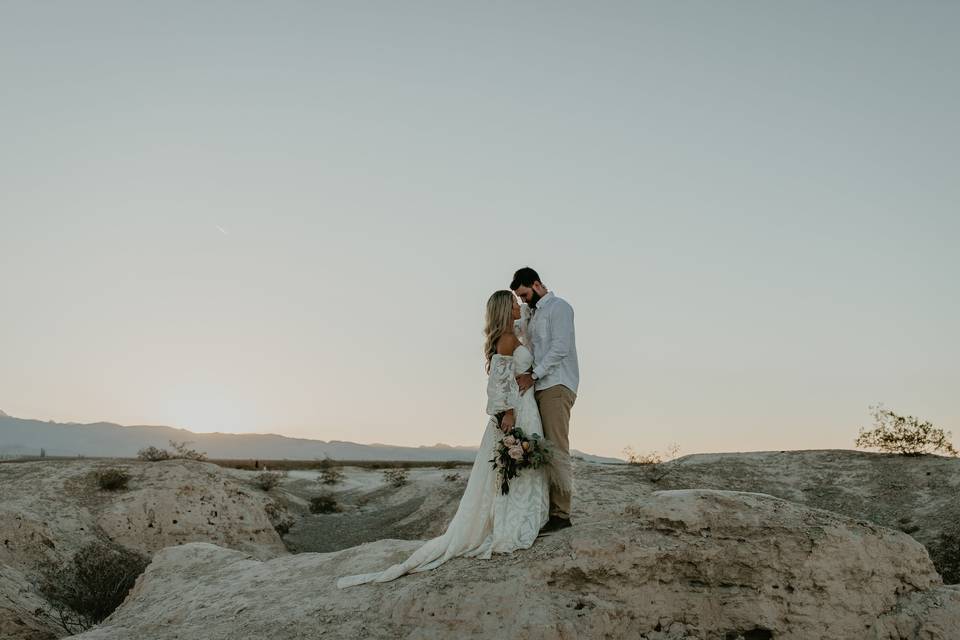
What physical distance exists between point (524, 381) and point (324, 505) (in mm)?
15975

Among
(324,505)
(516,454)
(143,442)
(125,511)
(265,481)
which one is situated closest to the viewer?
(516,454)

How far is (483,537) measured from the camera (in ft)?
24.0

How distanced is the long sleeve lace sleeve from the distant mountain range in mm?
111258

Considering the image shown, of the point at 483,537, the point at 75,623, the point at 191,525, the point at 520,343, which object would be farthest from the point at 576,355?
the point at 191,525

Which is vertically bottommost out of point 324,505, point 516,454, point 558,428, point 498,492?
point 324,505

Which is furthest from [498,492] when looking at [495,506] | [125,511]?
[125,511]

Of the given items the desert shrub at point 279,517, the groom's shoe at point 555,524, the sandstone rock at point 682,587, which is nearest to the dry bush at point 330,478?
the desert shrub at point 279,517

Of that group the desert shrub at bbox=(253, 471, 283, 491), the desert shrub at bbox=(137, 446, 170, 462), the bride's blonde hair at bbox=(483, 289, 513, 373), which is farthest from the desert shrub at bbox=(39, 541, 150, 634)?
the desert shrub at bbox=(253, 471, 283, 491)

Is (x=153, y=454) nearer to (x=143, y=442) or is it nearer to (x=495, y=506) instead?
(x=495, y=506)

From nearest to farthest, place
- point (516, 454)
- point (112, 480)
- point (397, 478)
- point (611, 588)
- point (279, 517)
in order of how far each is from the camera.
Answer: point (611, 588) → point (516, 454) → point (112, 480) → point (279, 517) → point (397, 478)

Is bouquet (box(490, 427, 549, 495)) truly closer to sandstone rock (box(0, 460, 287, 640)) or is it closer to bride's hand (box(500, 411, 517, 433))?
bride's hand (box(500, 411, 517, 433))

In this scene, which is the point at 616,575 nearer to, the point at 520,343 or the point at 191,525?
the point at 520,343

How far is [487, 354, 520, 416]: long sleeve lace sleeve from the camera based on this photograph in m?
7.52

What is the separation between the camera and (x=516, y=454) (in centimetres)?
710
